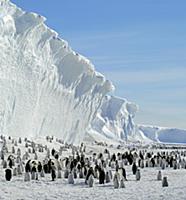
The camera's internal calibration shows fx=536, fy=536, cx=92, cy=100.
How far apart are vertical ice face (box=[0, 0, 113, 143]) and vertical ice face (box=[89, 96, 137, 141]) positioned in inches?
2265

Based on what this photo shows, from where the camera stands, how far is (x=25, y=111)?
52.5m

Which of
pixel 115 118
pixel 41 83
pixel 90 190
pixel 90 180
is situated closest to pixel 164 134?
pixel 115 118

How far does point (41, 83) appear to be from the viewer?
55000 millimetres

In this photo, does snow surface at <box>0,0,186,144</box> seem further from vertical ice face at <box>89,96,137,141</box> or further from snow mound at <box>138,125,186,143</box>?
snow mound at <box>138,125,186,143</box>

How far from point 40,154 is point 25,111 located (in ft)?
45.3

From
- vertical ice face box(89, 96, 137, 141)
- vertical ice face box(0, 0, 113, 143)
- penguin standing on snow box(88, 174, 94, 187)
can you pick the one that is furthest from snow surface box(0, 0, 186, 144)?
vertical ice face box(89, 96, 137, 141)

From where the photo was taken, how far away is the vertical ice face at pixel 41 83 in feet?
170

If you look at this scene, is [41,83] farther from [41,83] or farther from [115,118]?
[115,118]

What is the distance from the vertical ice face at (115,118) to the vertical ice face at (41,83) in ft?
189

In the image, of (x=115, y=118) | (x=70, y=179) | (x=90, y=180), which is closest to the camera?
(x=90, y=180)

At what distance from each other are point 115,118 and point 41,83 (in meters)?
73.7

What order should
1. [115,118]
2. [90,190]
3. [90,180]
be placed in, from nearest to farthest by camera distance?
[90,190], [90,180], [115,118]

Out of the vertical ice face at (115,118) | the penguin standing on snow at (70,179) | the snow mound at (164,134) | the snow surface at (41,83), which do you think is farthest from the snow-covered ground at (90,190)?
the snow mound at (164,134)

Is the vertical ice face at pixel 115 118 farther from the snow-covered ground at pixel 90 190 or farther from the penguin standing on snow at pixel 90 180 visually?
the penguin standing on snow at pixel 90 180
